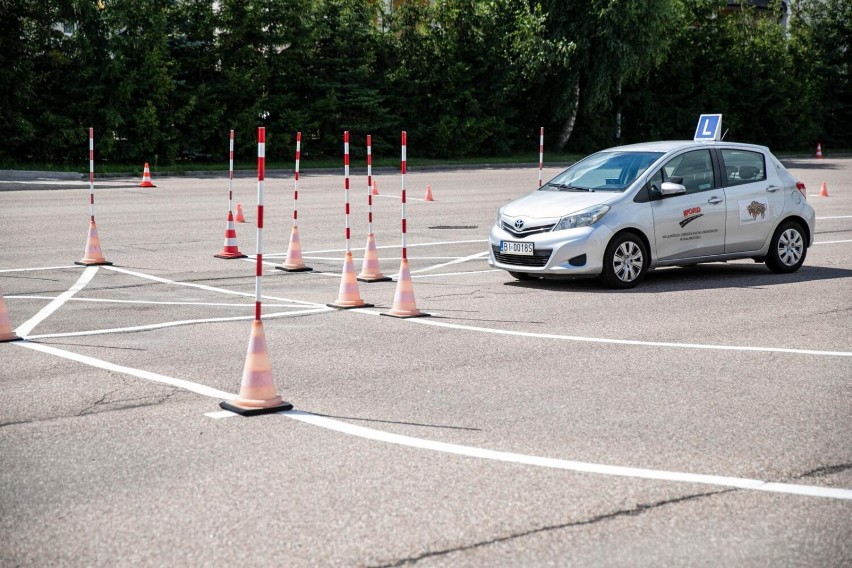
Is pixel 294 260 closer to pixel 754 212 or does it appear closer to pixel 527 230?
pixel 527 230

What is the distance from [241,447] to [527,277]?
7906mm

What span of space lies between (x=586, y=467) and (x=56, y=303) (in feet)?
24.0

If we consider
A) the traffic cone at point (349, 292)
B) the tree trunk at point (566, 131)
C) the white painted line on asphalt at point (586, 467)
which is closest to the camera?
the white painted line on asphalt at point (586, 467)

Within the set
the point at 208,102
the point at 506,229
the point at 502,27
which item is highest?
the point at 502,27

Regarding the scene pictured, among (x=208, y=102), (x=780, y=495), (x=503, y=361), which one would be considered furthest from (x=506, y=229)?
(x=208, y=102)

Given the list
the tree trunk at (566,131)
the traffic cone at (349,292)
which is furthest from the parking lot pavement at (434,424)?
the tree trunk at (566,131)

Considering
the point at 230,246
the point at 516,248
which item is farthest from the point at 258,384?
the point at 230,246

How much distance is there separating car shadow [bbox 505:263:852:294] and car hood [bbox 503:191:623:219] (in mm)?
860

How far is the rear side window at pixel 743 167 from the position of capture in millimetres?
13808

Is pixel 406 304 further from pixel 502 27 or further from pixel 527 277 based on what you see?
pixel 502 27

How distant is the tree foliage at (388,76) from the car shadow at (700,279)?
950 inches

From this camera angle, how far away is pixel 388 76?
42.8m

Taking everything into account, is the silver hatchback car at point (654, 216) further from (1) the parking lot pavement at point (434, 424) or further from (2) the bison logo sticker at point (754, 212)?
(1) the parking lot pavement at point (434, 424)

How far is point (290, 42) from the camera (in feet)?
133
